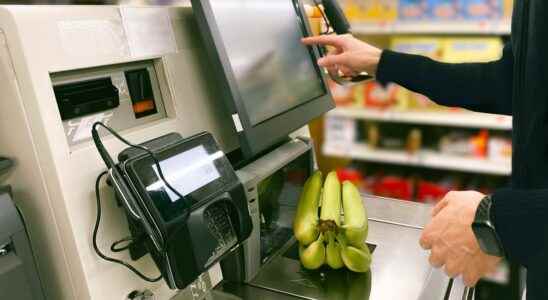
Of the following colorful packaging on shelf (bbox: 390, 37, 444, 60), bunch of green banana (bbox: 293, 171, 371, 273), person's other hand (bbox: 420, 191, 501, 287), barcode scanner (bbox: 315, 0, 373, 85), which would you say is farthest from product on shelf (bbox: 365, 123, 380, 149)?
person's other hand (bbox: 420, 191, 501, 287)

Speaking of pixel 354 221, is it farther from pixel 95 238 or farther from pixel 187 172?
pixel 95 238

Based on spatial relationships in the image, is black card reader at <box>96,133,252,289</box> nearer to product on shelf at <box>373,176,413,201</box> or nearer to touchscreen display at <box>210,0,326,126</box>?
touchscreen display at <box>210,0,326,126</box>

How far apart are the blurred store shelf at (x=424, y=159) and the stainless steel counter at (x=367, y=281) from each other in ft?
5.10

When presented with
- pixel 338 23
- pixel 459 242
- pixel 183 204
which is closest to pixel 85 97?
pixel 183 204

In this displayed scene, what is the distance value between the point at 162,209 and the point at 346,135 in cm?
214

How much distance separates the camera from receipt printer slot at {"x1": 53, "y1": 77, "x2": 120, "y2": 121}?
72cm

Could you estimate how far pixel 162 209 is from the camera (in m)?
0.68

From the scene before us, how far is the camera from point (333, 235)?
2.92 ft

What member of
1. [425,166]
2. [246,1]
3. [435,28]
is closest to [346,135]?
[425,166]

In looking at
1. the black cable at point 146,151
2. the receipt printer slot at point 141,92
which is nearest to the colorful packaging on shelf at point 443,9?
the receipt printer slot at point 141,92

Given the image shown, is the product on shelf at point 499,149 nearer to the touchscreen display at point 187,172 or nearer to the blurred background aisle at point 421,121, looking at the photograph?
the blurred background aisle at point 421,121

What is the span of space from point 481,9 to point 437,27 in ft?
0.66

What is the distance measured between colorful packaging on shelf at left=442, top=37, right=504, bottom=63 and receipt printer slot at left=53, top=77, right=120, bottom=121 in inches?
73.5

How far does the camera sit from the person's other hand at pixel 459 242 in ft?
2.48
